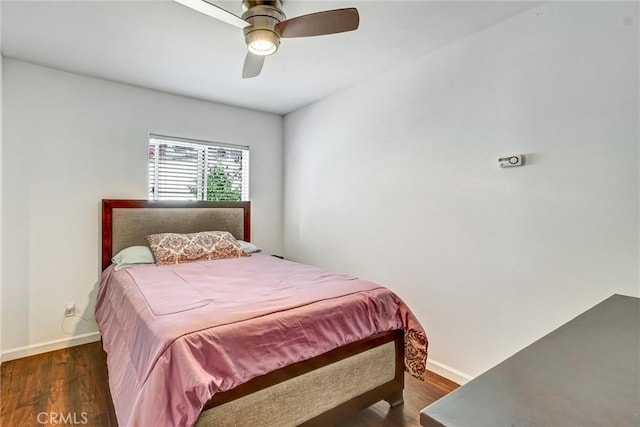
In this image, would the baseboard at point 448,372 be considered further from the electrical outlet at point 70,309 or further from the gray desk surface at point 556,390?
the electrical outlet at point 70,309

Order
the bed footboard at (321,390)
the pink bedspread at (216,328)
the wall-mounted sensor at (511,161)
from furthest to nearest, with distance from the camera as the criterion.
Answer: the wall-mounted sensor at (511,161), the bed footboard at (321,390), the pink bedspread at (216,328)

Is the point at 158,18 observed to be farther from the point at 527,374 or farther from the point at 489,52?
the point at 527,374

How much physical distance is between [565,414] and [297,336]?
1.22 metres

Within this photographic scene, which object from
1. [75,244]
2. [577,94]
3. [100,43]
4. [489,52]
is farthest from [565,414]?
[75,244]

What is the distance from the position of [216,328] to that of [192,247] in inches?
70.4

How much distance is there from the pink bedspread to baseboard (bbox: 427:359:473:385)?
53 cm

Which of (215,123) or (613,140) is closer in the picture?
(613,140)

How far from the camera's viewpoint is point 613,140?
171 cm

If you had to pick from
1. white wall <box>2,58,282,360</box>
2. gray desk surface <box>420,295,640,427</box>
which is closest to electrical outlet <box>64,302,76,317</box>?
white wall <box>2,58,282,360</box>

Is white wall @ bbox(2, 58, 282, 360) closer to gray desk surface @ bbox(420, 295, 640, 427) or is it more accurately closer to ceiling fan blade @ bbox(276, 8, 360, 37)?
ceiling fan blade @ bbox(276, 8, 360, 37)

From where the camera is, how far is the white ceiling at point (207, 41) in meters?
1.99

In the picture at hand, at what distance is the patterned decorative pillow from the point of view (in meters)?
2.91

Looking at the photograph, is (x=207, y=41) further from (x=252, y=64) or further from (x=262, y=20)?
(x=262, y=20)

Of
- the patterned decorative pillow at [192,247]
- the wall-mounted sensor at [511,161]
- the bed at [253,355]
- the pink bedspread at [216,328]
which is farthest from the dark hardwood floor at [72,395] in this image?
the wall-mounted sensor at [511,161]
